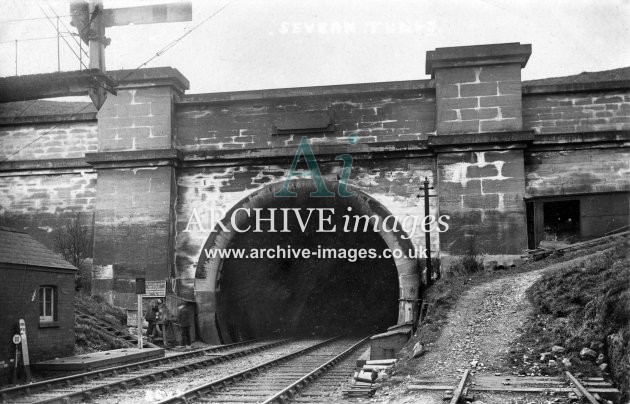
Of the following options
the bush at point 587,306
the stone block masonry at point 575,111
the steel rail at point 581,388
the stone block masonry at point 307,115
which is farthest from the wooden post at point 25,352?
the stone block masonry at point 575,111

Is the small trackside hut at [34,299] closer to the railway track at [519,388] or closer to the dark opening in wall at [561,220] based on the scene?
the railway track at [519,388]

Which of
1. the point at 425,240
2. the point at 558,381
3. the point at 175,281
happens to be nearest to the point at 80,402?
the point at 558,381

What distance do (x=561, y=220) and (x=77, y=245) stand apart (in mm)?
12501

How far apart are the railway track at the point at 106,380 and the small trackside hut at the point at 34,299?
49.6 inches

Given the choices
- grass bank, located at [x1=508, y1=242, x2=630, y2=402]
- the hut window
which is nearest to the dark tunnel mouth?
the hut window

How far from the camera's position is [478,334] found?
36.1ft

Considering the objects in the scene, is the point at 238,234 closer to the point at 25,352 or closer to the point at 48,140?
the point at 48,140

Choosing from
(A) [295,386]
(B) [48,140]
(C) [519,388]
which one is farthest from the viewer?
(B) [48,140]

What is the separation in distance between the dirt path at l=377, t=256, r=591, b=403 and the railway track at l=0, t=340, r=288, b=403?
4029mm

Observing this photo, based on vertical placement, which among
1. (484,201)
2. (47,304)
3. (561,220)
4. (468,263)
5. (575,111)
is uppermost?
(575,111)

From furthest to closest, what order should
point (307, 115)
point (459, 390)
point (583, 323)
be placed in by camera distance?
point (307, 115) → point (583, 323) → point (459, 390)

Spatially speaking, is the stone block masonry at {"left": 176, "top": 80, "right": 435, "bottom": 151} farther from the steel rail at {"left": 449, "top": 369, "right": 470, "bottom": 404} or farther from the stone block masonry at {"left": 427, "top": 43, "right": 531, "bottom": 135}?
the steel rail at {"left": 449, "top": 369, "right": 470, "bottom": 404}

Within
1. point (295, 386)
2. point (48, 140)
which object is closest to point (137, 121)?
point (48, 140)

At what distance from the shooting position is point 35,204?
18.6 m
